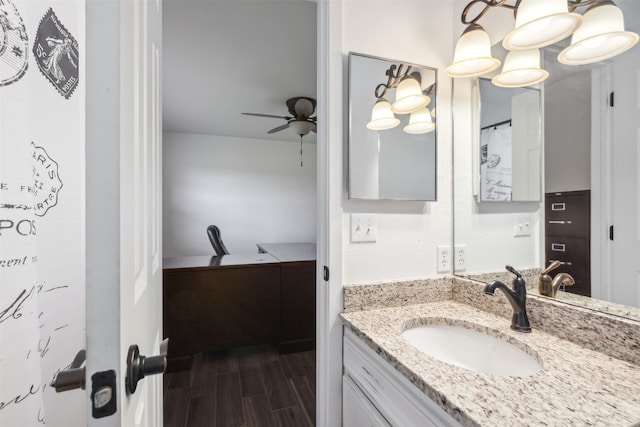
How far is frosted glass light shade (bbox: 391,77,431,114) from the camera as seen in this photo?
1200mm

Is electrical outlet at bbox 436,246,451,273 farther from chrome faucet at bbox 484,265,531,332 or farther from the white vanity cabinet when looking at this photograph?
the white vanity cabinet

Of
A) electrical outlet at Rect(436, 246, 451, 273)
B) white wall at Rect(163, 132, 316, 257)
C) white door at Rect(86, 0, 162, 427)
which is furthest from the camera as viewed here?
white wall at Rect(163, 132, 316, 257)

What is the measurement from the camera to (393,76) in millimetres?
1227

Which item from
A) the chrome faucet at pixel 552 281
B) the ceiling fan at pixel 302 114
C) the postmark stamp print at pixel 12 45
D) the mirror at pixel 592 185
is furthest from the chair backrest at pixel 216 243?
the chrome faucet at pixel 552 281

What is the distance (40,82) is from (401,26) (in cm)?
131

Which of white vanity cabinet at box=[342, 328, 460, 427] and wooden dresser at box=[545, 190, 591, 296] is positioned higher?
wooden dresser at box=[545, 190, 591, 296]

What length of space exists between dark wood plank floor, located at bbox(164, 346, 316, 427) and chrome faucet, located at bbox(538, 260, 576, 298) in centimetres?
149

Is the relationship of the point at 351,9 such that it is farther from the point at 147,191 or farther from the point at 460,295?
the point at 460,295

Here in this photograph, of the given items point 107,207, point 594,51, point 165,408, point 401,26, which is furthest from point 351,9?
point 165,408

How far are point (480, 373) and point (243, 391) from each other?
6.00 feet

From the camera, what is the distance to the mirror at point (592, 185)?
836 millimetres

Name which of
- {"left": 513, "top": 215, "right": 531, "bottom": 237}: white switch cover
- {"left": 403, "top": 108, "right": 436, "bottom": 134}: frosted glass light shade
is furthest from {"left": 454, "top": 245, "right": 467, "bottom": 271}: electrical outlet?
{"left": 403, "top": 108, "right": 436, "bottom": 134}: frosted glass light shade

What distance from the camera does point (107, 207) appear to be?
37cm

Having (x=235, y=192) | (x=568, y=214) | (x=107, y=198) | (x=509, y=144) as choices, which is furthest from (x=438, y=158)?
(x=235, y=192)
